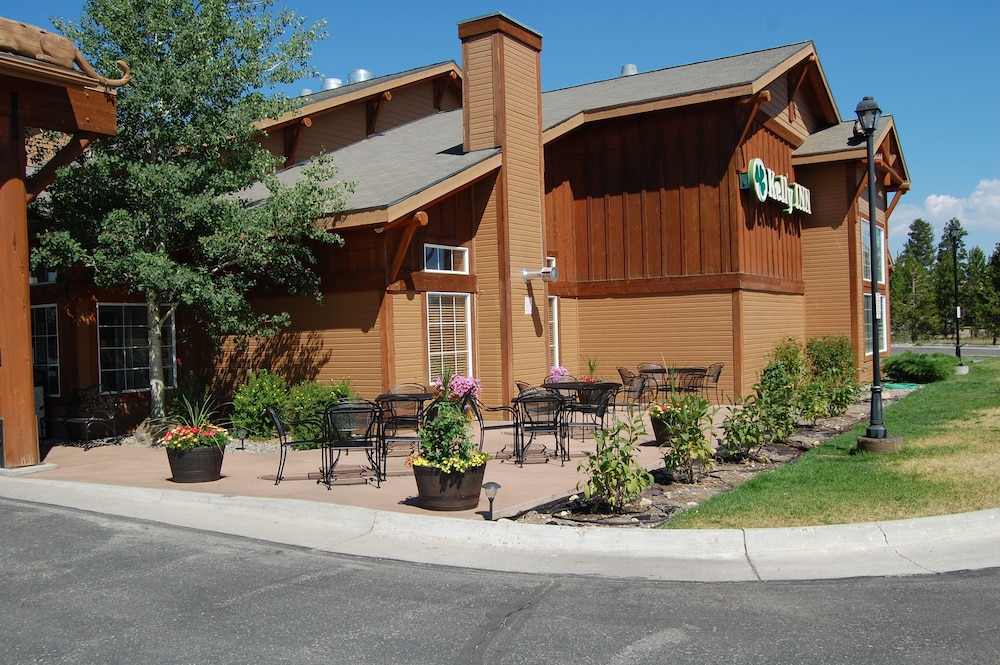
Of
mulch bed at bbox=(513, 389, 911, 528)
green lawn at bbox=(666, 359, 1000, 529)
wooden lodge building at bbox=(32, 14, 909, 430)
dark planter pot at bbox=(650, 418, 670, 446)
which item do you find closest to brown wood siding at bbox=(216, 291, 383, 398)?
wooden lodge building at bbox=(32, 14, 909, 430)

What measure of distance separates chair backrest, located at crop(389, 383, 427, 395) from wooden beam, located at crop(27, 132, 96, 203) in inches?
216

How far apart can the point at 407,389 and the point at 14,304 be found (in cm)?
549

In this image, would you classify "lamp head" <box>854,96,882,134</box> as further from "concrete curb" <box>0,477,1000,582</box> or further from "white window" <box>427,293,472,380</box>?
"white window" <box>427,293,472,380</box>

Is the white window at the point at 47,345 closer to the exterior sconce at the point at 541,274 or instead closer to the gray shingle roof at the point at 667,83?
the exterior sconce at the point at 541,274

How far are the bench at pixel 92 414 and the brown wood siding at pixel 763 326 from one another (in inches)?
460

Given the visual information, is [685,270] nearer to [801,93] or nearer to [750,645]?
[801,93]

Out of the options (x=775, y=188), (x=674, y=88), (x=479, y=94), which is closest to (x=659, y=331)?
(x=775, y=188)

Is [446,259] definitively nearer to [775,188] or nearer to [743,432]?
[743,432]

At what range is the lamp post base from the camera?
34.8 feet

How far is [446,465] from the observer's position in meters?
7.89

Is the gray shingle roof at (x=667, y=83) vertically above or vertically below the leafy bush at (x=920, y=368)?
above

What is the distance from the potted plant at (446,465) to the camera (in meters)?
7.93

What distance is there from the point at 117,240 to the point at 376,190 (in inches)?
158

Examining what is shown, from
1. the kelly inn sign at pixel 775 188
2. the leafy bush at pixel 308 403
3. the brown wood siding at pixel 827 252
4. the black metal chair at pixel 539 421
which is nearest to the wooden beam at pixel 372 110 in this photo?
the kelly inn sign at pixel 775 188
